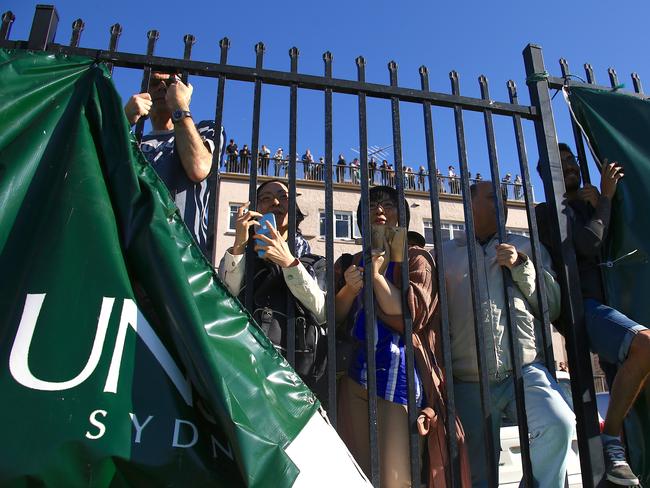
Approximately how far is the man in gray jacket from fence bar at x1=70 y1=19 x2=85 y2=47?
7.28 ft

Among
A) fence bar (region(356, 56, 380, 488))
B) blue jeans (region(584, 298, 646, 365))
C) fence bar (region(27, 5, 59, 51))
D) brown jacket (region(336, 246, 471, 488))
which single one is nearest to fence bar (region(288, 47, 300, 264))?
fence bar (region(356, 56, 380, 488))

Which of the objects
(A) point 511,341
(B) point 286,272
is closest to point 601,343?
(A) point 511,341

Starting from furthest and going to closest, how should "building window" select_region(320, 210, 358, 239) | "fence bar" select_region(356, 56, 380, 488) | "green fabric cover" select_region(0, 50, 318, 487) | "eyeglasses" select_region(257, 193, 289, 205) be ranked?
"building window" select_region(320, 210, 358, 239), "eyeglasses" select_region(257, 193, 289, 205), "fence bar" select_region(356, 56, 380, 488), "green fabric cover" select_region(0, 50, 318, 487)

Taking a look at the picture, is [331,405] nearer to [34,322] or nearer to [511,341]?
[511,341]

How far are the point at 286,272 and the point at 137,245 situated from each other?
73 cm

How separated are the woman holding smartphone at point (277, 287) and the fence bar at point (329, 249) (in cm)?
11

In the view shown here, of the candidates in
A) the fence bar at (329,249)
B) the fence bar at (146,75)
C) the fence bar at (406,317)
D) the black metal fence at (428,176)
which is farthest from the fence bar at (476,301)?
the fence bar at (146,75)

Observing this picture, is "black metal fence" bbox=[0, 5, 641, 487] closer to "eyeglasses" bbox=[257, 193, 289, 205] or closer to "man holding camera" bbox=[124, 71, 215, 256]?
"man holding camera" bbox=[124, 71, 215, 256]

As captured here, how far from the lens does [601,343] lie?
268 cm

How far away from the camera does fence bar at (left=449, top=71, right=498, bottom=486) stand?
2428 millimetres

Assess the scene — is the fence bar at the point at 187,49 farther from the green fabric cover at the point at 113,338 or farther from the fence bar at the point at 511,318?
the fence bar at the point at 511,318

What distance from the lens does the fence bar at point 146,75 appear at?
8.32 ft

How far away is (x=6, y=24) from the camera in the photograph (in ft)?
8.34

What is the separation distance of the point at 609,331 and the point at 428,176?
45.4 inches
